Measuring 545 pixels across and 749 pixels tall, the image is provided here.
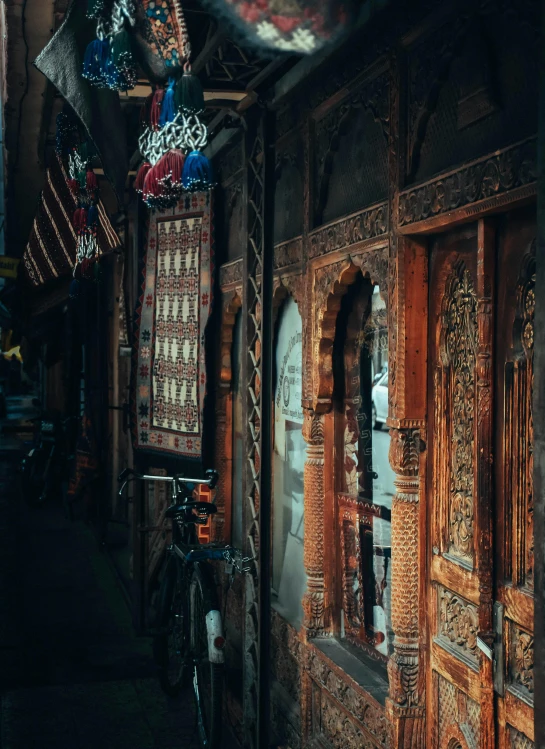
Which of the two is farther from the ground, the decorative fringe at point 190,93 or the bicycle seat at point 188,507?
the decorative fringe at point 190,93

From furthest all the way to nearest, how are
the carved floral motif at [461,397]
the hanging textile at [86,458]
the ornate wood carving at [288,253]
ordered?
the hanging textile at [86,458], the ornate wood carving at [288,253], the carved floral motif at [461,397]

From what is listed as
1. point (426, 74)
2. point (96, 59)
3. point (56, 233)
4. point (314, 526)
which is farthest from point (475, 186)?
point (56, 233)

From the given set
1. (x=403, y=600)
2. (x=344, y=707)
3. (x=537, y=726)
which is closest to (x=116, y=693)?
(x=344, y=707)

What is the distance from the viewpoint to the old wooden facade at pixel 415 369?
3.52 metres

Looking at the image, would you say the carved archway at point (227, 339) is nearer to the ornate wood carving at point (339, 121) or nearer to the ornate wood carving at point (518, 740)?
the ornate wood carving at point (339, 121)

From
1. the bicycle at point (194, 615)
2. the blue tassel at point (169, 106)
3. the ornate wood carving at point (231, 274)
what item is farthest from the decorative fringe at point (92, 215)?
the blue tassel at point (169, 106)

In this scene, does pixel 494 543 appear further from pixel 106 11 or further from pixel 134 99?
pixel 134 99

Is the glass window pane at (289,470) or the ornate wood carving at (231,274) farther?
the ornate wood carving at (231,274)

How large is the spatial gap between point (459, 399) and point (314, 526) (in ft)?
6.22

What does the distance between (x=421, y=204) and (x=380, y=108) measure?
792 mm

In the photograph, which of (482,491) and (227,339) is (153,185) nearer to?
(227,339)

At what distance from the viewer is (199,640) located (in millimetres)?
6543

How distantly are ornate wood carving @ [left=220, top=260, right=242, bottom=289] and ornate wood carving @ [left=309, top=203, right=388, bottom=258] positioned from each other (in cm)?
160

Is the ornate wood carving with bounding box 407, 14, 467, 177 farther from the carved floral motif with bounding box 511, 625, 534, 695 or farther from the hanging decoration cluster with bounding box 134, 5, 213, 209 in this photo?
the carved floral motif with bounding box 511, 625, 534, 695
